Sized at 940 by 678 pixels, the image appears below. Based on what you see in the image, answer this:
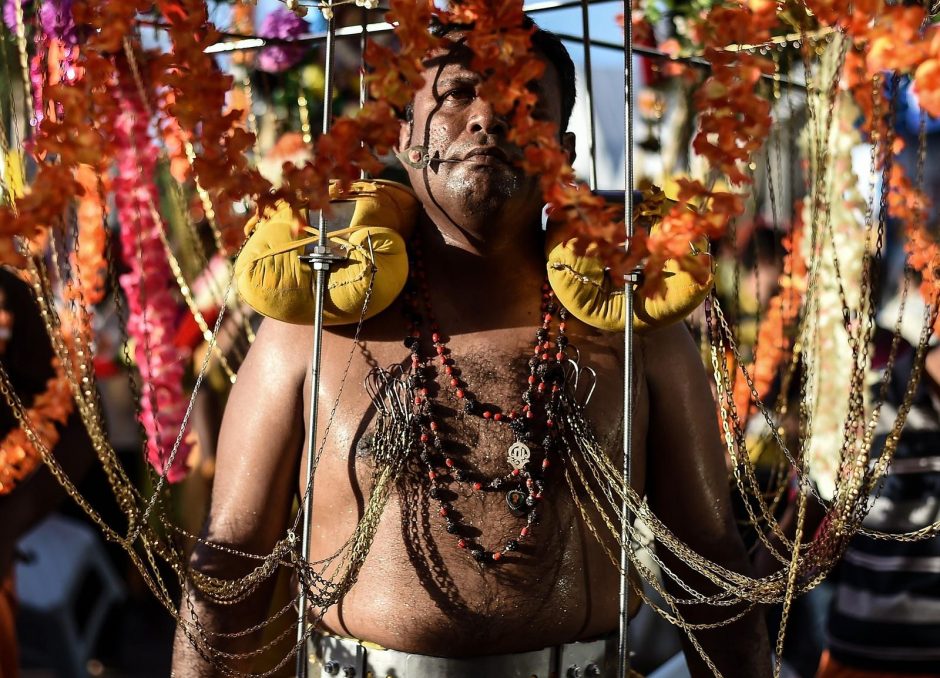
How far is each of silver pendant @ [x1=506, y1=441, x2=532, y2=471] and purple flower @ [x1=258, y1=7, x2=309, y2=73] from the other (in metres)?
1.64

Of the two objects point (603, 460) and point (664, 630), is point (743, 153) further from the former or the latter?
point (664, 630)

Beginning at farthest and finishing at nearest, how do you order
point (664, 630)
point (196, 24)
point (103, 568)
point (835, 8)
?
point (103, 568), point (664, 630), point (196, 24), point (835, 8)

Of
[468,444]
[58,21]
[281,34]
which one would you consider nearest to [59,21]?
[58,21]

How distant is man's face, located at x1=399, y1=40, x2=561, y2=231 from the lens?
2002 mm

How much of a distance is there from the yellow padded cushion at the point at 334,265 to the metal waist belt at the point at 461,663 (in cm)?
57

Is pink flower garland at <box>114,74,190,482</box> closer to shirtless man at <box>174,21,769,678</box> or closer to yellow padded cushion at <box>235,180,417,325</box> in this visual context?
shirtless man at <box>174,21,769,678</box>

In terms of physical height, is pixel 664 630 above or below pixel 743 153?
below

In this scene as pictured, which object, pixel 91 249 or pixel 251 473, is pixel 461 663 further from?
pixel 91 249

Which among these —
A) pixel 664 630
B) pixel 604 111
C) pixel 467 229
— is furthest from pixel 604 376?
pixel 604 111

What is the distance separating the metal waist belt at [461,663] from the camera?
2.07 meters

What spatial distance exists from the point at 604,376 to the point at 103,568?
3902 mm

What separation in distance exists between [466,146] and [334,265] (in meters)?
0.29

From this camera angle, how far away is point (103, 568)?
17.9 feet

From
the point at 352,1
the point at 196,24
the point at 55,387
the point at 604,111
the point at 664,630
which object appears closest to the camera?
the point at 196,24
